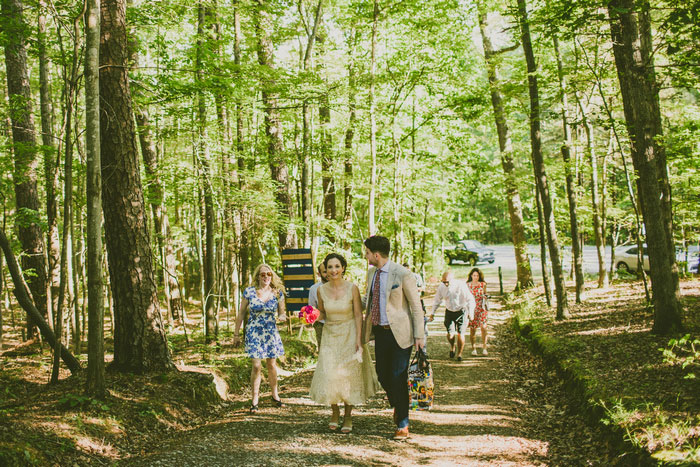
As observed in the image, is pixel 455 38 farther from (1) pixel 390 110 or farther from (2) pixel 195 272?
(2) pixel 195 272

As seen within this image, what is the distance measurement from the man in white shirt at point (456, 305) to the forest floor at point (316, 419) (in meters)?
0.92

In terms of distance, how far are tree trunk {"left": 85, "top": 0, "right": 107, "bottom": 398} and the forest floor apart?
0.80m

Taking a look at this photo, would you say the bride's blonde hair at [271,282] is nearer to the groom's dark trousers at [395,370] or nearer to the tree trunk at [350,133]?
the groom's dark trousers at [395,370]

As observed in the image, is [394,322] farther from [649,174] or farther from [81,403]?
[649,174]

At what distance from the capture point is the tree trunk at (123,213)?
6.75 metres

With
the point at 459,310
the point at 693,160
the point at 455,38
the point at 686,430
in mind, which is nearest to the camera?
the point at 686,430

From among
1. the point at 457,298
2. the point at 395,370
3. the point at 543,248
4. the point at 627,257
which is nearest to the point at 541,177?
the point at 543,248

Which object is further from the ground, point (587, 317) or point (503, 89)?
point (503, 89)

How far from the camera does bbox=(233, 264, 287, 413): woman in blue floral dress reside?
653cm

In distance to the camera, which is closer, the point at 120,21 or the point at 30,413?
the point at 30,413

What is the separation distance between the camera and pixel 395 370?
5.21 m

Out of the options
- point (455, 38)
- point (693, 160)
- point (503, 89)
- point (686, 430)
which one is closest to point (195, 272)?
point (455, 38)

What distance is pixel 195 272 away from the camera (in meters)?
33.9

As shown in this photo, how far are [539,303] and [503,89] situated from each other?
719 cm
